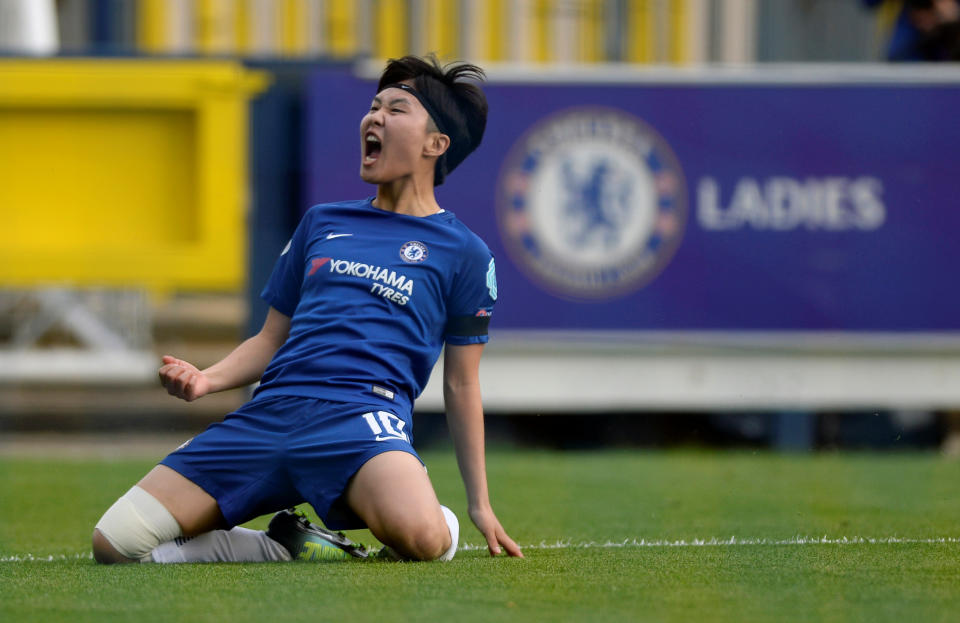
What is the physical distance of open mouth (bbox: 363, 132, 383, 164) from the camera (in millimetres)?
3838

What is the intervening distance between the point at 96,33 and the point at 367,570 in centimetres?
787

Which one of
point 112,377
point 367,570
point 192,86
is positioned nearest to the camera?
point 367,570

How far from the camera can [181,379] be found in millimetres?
3545

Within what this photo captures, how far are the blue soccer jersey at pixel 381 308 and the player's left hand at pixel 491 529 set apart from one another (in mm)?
333

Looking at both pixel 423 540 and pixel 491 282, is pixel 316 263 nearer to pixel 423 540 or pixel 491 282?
pixel 491 282

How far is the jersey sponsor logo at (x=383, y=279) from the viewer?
3762 mm

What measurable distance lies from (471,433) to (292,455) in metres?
0.43

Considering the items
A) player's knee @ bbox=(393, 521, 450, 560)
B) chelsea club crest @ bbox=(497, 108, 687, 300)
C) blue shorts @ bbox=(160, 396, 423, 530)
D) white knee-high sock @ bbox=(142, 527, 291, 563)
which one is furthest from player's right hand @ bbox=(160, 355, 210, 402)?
chelsea club crest @ bbox=(497, 108, 687, 300)

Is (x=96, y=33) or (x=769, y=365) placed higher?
(x=96, y=33)

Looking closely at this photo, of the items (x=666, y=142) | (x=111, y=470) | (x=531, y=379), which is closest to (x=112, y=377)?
(x=111, y=470)

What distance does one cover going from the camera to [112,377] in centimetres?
824

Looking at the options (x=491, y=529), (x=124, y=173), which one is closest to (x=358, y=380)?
(x=491, y=529)

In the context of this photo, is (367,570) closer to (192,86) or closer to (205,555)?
(205,555)

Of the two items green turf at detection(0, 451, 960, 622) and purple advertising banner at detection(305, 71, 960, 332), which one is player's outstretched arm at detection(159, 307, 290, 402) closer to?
green turf at detection(0, 451, 960, 622)
